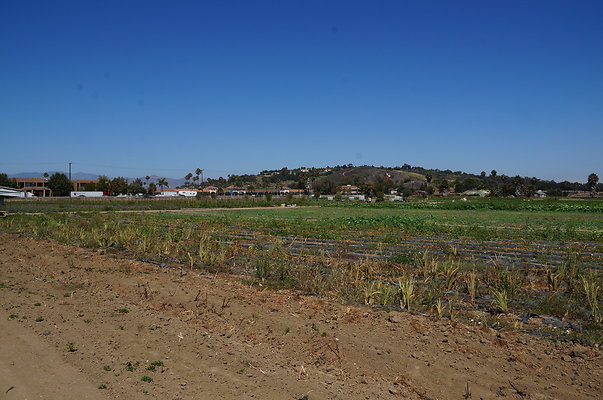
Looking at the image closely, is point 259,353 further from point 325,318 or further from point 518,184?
point 518,184

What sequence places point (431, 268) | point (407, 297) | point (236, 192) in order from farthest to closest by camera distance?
point (236, 192), point (431, 268), point (407, 297)

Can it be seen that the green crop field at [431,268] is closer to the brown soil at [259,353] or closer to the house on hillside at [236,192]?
the brown soil at [259,353]

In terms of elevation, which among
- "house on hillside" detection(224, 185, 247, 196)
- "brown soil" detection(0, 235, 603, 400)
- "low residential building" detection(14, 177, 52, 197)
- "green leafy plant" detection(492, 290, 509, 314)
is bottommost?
"brown soil" detection(0, 235, 603, 400)

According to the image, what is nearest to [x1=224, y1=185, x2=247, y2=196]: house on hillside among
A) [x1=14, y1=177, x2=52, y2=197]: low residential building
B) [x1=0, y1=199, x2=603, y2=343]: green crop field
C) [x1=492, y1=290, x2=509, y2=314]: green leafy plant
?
[x1=14, y1=177, x2=52, y2=197]: low residential building

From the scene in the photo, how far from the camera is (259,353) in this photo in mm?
6703

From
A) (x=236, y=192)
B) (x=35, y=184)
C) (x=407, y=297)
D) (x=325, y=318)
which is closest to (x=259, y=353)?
(x=325, y=318)

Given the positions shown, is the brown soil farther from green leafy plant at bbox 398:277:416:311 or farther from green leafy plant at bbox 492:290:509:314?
green leafy plant at bbox 492:290:509:314

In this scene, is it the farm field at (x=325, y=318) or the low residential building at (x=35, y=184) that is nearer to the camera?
the farm field at (x=325, y=318)

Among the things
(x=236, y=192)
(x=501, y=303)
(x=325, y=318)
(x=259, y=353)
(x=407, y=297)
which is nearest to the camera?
(x=259, y=353)

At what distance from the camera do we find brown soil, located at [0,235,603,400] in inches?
219

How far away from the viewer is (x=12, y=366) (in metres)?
6.18

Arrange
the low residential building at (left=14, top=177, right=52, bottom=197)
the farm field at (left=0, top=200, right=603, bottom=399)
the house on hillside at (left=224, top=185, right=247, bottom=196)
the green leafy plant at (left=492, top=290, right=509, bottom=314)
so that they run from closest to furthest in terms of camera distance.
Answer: the farm field at (left=0, top=200, right=603, bottom=399), the green leafy plant at (left=492, top=290, right=509, bottom=314), the low residential building at (left=14, top=177, right=52, bottom=197), the house on hillside at (left=224, top=185, right=247, bottom=196)

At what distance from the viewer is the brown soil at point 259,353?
18.3 ft

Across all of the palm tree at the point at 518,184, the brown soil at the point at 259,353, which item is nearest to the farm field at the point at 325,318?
the brown soil at the point at 259,353
